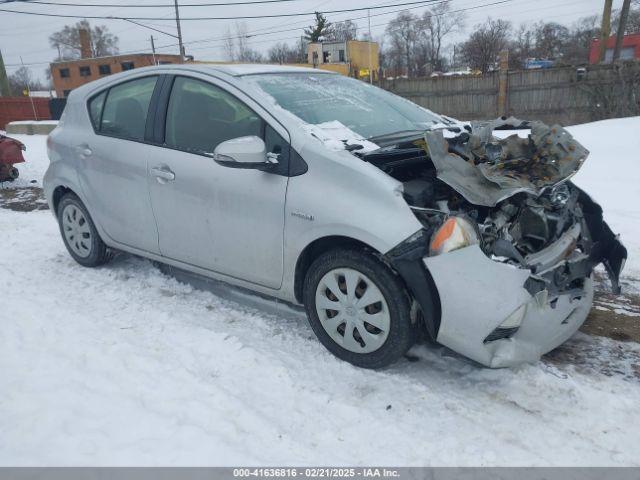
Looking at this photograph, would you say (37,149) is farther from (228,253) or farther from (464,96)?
(464,96)

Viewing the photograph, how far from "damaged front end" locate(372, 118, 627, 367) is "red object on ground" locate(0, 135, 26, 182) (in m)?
8.85

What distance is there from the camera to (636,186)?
657cm

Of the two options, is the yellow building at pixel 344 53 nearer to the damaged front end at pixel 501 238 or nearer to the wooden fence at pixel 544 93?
the wooden fence at pixel 544 93

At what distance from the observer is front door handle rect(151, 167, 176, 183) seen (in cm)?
378

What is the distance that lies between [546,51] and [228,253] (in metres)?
51.6

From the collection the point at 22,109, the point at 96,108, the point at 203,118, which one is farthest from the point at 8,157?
the point at 22,109

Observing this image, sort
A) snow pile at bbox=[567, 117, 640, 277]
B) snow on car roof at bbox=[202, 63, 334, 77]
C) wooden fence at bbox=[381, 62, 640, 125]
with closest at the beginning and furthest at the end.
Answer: snow on car roof at bbox=[202, 63, 334, 77]
snow pile at bbox=[567, 117, 640, 277]
wooden fence at bbox=[381, 62, 640, 125]

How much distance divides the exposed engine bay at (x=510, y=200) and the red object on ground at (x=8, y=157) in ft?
28.6

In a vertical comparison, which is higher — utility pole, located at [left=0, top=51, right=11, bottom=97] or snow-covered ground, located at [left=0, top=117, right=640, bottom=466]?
utility pole, located at [left=0, top=51, right=11, bottom=97]

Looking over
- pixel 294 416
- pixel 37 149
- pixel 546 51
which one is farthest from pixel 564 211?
pixel 546 51

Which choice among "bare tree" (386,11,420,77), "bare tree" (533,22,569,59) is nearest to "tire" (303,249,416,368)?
"bare tree" (533,22,569,59)

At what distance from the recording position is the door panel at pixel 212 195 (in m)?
3.34

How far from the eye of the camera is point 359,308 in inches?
119

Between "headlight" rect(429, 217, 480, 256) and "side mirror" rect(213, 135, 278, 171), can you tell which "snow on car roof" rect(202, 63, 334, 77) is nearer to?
"side mirror" rect(213, 135, 278, 171)
